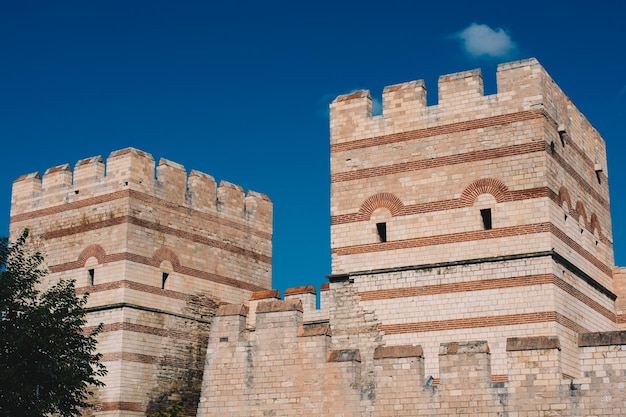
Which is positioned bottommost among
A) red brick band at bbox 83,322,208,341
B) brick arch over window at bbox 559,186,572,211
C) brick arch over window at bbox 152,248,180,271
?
red brick band at bbox 83,322,208,341

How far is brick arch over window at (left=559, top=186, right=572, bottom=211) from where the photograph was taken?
23.0m

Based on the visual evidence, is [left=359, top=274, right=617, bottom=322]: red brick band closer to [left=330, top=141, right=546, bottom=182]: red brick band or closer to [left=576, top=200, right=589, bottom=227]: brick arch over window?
[left=576, top=200, right=589, bottom=227]: brick arch over window

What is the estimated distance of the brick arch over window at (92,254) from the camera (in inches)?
1085

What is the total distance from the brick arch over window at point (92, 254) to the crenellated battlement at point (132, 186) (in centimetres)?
151

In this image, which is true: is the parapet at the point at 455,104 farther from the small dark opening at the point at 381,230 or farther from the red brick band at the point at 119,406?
the red brick band at the point at 119,406

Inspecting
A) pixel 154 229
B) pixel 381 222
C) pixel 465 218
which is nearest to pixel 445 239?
pixel 465 218

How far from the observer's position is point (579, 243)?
78.3 feet

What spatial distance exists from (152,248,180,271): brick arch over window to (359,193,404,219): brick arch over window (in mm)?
6814

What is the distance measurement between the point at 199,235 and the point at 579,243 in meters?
11.0

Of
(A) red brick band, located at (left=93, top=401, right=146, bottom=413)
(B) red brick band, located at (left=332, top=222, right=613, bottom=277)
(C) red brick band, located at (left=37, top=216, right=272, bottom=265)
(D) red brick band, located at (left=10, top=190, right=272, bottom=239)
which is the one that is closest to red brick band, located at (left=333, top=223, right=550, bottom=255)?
(B) red brick band, located at (left=332, top=222, right=613, bottom=277)

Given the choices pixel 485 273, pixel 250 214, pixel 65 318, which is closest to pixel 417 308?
pixel 485 273

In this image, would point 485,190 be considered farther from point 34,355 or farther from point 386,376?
point 34,355

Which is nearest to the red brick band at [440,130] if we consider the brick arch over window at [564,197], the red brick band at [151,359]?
the brick arch over window at [564,197]

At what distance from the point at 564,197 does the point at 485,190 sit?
1951 millimetres
